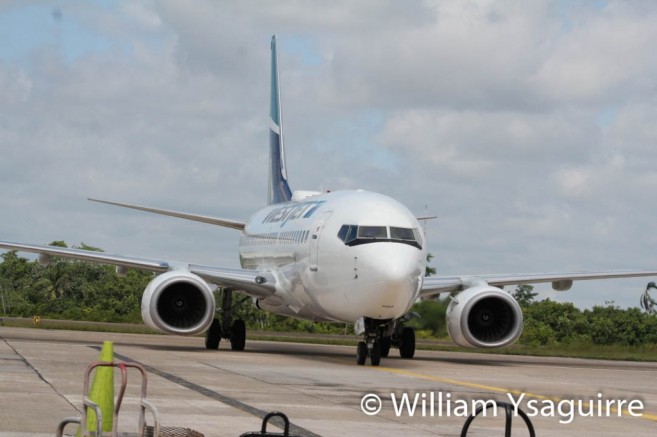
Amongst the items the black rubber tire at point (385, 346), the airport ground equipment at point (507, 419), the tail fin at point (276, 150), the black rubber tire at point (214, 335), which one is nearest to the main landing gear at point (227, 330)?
the black rubber tire at point (214, 335)

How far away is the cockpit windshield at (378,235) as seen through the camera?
21.5m

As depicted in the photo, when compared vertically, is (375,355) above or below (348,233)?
below

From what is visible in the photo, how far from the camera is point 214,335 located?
27.5 metres

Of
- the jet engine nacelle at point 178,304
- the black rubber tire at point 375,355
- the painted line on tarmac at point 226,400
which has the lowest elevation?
the painted line on tarmac at point 226,400

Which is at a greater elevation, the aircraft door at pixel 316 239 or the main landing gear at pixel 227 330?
the aircraft door at pixel 316 239

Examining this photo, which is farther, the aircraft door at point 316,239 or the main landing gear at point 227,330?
the main landing gear at point 227,330

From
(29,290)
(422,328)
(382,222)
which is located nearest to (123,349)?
(382,222)

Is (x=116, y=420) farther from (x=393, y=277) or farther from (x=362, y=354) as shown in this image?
(x=362, y=354)

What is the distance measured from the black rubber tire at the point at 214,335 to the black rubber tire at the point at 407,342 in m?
4.22

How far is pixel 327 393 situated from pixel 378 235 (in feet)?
22.5

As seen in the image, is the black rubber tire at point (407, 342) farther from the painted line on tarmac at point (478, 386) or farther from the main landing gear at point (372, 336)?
the painted line on tarmac at point (478, 386)

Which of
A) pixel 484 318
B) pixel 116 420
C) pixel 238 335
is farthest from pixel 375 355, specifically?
pixel 116 420

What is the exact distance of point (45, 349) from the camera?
74.7ft

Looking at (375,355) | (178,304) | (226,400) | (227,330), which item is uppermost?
(178,304)
